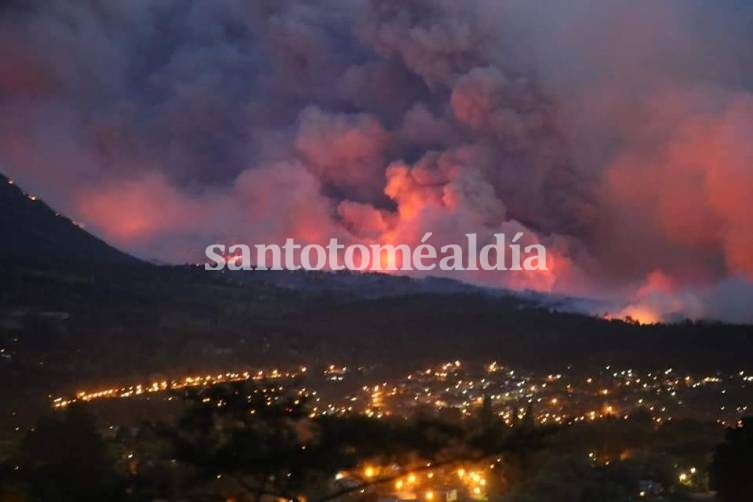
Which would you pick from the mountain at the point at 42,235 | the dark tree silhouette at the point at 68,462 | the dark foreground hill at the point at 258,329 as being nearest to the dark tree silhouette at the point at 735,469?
the dark tree silhouette at the point at 68,462

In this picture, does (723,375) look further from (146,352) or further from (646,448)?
(146,352)

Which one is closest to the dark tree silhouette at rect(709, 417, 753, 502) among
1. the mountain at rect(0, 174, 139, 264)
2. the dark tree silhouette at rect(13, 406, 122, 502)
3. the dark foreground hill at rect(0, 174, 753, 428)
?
the dark tree silhouette at rect(13, 406, 122, 502)

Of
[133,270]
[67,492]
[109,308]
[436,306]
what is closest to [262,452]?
[67,492]

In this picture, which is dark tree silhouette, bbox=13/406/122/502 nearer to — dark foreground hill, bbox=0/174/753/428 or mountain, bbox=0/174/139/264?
dark foreground hill, bbox=0/174/753/428

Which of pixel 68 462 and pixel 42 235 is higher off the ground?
pixel 42 235

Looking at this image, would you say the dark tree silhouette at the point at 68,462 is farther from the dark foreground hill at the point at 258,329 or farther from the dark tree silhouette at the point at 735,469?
the dark foreground hill at the point at 258,329

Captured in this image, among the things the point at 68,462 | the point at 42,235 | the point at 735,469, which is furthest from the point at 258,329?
the point at 735,469

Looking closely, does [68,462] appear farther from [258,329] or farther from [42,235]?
[42,235]

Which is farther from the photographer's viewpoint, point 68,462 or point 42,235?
point 42,235
